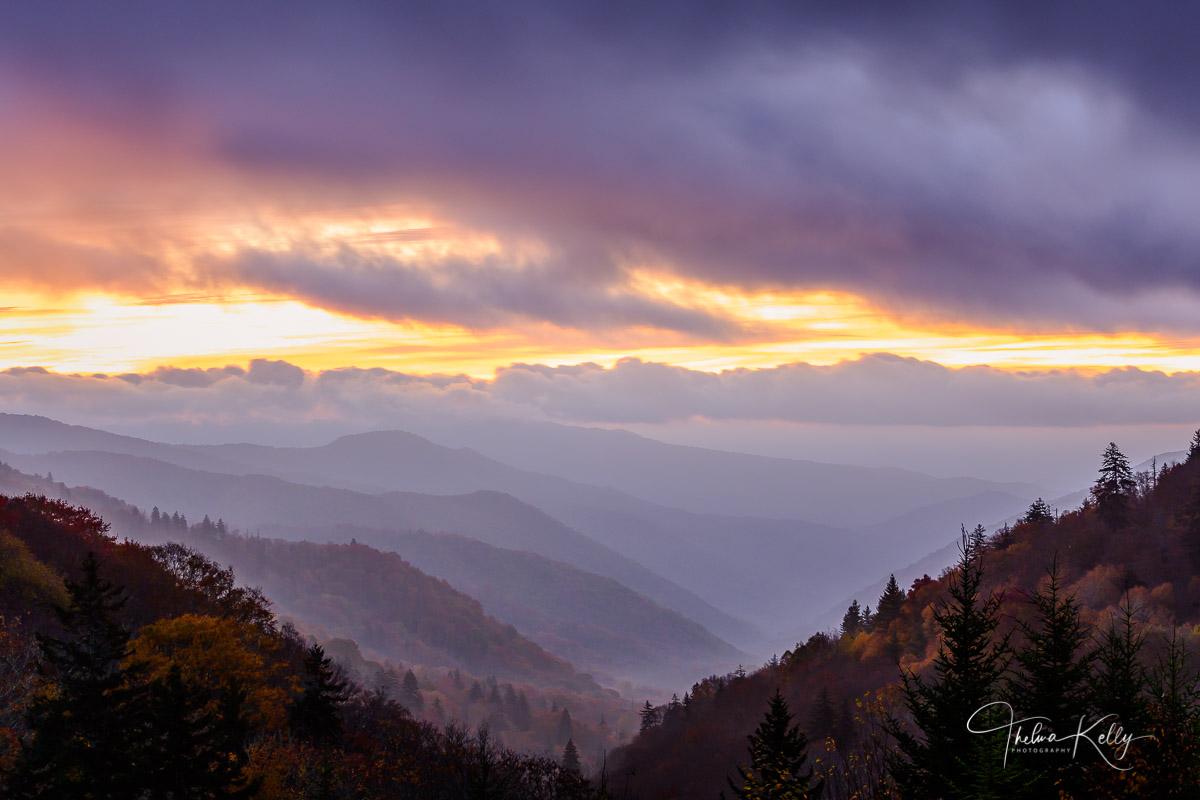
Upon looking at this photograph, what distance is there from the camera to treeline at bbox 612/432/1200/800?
2034 cm

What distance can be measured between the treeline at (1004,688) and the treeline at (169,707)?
11421 mm

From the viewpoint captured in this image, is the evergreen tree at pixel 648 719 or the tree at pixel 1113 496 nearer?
the tree at pixel 1113 496

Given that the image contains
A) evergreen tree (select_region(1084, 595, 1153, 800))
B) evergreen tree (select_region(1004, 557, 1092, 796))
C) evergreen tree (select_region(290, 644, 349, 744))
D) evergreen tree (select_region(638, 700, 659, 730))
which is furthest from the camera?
evergreen tree (select_region(638, 700, 659, 730))

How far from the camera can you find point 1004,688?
29156mm

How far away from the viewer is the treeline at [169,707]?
95.6ft

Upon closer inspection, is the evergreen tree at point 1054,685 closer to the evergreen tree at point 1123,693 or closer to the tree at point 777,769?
the evergreen tree at point 1123,693

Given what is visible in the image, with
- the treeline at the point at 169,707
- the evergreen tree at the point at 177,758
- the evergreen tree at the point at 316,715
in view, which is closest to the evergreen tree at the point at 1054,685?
the treeline at the point at 169,707

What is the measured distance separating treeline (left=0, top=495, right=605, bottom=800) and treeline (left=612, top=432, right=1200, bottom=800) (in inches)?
450

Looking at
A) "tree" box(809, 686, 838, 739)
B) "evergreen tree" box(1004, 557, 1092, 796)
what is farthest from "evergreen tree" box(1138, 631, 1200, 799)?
"tree" box(809, 686, 838, 739)

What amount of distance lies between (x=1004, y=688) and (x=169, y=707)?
1212 inches

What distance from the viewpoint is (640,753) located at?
138 meters

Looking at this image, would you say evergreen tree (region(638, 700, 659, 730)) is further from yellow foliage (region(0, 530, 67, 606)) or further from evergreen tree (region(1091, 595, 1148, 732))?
evergreen tree (region(1091, 595, 1148, 732))

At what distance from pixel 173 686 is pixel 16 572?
5053cm

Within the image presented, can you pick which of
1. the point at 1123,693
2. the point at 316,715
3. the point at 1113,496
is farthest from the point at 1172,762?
the point at 1113,496
